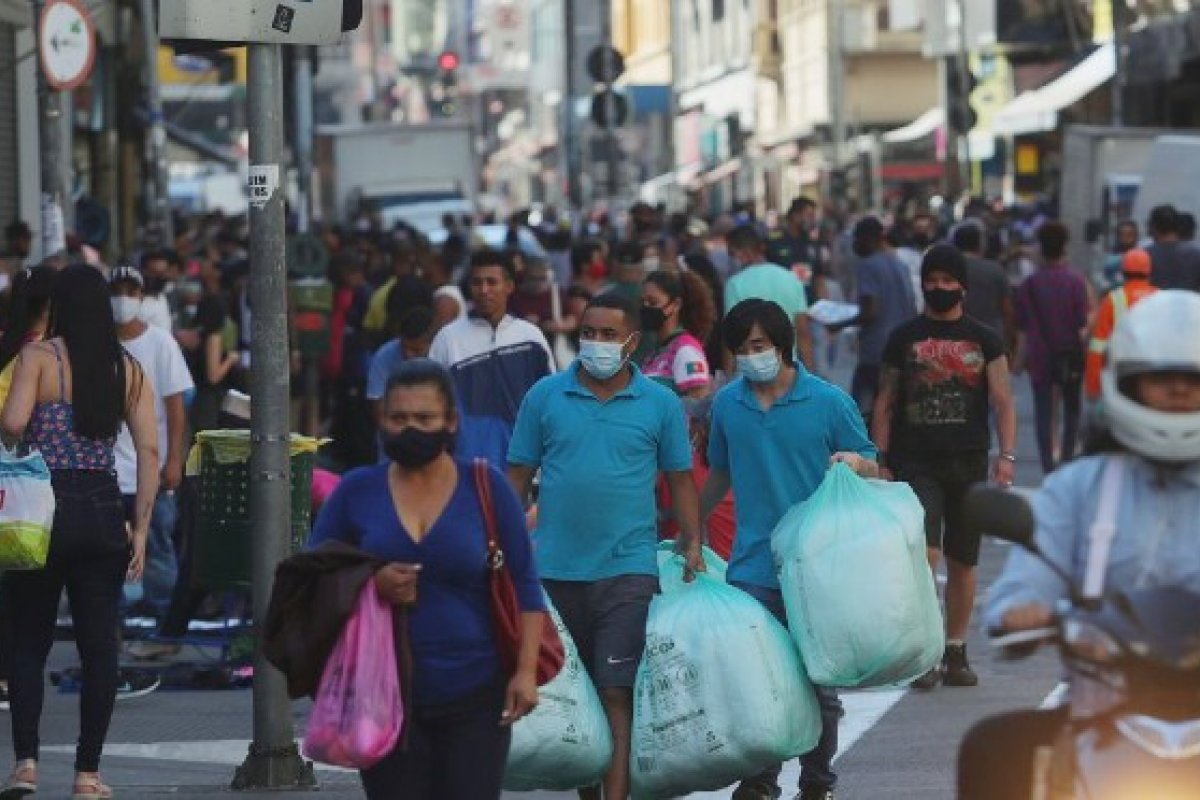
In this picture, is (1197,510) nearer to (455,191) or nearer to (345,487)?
(345,487)

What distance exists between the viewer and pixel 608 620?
9.81 meters

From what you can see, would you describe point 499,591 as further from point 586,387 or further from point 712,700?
point 586,387

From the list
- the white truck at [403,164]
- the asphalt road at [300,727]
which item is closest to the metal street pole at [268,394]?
the asphalt road at [300,727]

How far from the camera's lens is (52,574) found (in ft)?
34.7

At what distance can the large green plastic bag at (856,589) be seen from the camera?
32.4 feet

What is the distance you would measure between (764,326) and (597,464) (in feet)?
3.08

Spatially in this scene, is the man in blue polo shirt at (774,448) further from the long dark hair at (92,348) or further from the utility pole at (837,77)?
the utility pole at (837,77)

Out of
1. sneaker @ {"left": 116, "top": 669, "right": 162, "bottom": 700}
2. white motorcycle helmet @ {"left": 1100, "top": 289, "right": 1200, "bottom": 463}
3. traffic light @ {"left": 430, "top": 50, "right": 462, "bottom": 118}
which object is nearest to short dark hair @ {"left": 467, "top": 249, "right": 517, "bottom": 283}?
sneaker @ {"left": 116, "top": 669, "right": 162, "bottom": 700}

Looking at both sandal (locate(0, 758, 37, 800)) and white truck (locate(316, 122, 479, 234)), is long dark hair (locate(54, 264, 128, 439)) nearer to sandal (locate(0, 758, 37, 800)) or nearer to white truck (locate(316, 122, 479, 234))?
sandal (locate(0, 758, 37, 800))

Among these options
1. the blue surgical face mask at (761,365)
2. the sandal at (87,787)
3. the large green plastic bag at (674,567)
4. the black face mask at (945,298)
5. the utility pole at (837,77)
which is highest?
the utility pole at (837,77)

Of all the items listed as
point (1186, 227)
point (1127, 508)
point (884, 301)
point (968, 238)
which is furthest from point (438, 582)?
point (1186, 227)

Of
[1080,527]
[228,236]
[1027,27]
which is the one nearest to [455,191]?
[1027,27]

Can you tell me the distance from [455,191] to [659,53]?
184 ft

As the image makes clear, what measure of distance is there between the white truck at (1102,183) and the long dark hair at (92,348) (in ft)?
72.7
